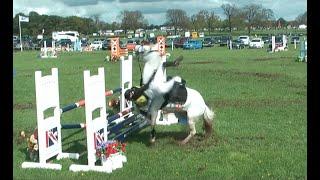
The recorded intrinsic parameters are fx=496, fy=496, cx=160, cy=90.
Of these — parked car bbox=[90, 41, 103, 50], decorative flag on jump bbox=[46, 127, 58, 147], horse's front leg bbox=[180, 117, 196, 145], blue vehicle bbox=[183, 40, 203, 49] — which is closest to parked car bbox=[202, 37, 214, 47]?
blue vehicle bbox=[183, 40, 203, 49]

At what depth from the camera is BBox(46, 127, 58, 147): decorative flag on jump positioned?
→ 7.18 metres

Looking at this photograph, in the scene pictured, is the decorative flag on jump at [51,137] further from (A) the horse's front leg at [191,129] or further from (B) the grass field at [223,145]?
(A) the horse's front leg at [191,129]

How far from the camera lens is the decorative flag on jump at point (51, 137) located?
23.6 ft

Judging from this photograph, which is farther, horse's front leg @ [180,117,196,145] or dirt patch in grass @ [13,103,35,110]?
dirt patch in grass @ [13,103,35,110]

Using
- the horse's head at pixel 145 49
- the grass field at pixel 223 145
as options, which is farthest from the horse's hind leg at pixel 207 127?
the horse's head at pixel 145 49

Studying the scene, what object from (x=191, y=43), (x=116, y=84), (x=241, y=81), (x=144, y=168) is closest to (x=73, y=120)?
(x=144, y=168)

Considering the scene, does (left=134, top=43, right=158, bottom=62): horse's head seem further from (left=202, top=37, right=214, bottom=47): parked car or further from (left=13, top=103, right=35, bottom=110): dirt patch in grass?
(left=202, top=37, right=214, bottom=47): parked car

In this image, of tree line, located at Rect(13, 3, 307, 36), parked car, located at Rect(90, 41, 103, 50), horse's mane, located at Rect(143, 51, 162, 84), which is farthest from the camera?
tree line, located at Rect(13, 3, 307, 36)

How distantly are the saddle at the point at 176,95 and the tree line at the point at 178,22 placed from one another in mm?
79118

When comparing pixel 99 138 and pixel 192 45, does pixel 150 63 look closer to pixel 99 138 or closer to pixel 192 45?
pixel 99 138

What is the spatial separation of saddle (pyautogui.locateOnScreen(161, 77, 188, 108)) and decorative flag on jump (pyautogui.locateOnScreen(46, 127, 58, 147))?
72.4 inches

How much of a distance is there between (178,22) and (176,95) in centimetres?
8916

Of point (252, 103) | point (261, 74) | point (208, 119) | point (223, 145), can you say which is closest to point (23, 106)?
point (252, 103)
